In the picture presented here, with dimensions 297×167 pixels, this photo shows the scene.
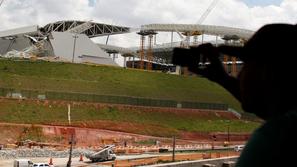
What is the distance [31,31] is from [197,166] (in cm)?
12874

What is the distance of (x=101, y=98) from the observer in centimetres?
9169

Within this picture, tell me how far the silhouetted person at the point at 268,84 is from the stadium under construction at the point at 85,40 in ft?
393

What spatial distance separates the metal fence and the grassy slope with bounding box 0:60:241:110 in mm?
5914

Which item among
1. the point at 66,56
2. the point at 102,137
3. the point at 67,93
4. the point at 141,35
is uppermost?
the point at 141,35

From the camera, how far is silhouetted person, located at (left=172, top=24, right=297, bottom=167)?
1.98m

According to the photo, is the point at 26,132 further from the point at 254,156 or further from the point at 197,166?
the point at 254,156

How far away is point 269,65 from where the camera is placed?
2193 millimetres

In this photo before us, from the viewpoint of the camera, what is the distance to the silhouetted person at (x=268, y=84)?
6.49ft

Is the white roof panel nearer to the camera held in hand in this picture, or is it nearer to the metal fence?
the metal fence

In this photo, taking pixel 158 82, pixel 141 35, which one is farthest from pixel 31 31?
pixel 158 82

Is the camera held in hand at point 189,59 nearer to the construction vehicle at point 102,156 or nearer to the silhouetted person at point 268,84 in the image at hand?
the silhouetted person at point 268,84

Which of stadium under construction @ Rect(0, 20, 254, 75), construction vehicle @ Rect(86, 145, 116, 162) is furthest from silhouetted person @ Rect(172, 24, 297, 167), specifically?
stadium under construction @ Rect(0, 20, 254, 75)

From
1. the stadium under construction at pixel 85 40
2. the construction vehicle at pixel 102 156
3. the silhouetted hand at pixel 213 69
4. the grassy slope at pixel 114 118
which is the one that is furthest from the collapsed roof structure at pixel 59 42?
the silhouetted hand at pixel 213 69

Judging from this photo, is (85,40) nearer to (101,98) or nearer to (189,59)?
(101,98)
